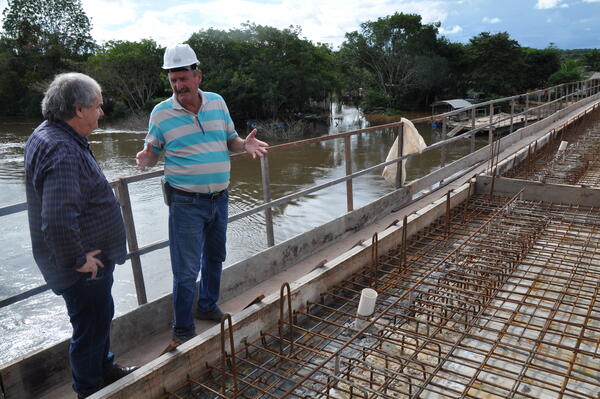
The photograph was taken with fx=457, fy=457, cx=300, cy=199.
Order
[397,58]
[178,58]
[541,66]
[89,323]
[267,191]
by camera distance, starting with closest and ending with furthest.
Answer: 1. [89,323]
2. [178,58]
3. [267,191]
4. [397,58]
5. [541,66]

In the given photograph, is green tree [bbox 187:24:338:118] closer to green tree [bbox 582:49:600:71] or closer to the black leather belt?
the black leather belt

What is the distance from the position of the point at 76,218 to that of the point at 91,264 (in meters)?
0.21

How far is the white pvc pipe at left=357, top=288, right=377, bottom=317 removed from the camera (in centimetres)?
275

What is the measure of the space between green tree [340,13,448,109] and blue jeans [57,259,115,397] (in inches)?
1582

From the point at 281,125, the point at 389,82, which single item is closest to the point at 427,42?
the point at 389,82

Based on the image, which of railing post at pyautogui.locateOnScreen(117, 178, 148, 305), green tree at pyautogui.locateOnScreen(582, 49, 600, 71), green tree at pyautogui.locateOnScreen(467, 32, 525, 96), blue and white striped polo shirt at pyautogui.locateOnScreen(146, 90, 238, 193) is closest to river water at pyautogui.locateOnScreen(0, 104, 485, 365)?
railing post at pyautogui.locateOnScreen(117, 178, 148, 305)

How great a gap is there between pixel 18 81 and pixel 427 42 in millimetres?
38917

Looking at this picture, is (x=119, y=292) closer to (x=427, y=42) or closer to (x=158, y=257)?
(x=158, y=257)

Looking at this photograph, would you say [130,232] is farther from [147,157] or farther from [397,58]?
[397,58]

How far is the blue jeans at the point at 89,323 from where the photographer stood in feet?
6.70

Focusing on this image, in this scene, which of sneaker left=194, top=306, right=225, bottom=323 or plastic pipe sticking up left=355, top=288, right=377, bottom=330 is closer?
plastic pipe sticking up left=355, top=288, right=377, bottom=330

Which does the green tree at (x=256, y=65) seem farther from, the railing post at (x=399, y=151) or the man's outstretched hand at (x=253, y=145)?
the man's outstretched hand at (x=253, y=145)

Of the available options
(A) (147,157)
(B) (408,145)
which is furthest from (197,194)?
(B) (408,145)

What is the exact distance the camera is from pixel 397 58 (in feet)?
135
